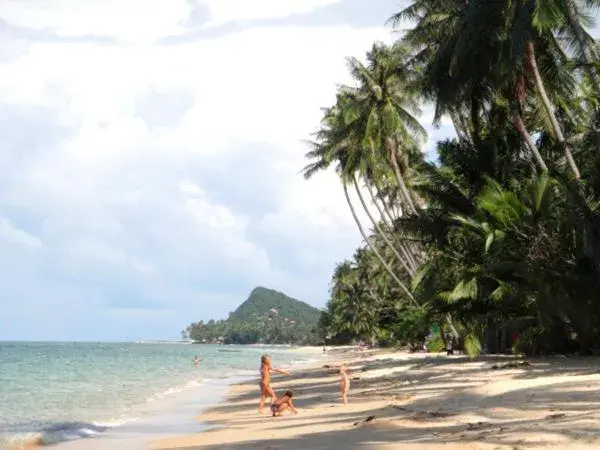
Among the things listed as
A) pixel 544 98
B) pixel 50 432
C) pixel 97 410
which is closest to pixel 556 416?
pixel 50 432

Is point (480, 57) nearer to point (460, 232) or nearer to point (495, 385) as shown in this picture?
point (460, 232)

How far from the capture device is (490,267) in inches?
886

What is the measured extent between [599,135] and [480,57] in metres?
4.99

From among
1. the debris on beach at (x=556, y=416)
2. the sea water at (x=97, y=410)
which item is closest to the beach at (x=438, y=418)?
the debris on beach at (x=556, y=416)

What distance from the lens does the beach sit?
8.34 metres

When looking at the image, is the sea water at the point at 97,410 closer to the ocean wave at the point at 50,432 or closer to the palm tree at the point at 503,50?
the ocean wave at the point at 50,432

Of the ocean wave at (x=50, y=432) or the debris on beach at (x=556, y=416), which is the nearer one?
the debris on beach at (x=556, y=416)

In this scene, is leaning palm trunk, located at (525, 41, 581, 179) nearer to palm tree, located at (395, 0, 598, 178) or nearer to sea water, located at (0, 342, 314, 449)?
palm tree, located at (395, 0, 598, 178)

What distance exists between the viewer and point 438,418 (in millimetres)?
11094

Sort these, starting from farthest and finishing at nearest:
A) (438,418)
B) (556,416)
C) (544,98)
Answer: (544,98)
(438,418)
(556,416)

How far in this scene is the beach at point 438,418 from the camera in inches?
328

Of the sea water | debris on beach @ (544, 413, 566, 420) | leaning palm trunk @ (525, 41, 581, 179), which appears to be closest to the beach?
debris on beach @ (544, 413, 566, 420)

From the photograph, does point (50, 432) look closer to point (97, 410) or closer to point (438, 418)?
point (97, 410)

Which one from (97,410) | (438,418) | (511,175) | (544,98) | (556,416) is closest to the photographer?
(556,416)
